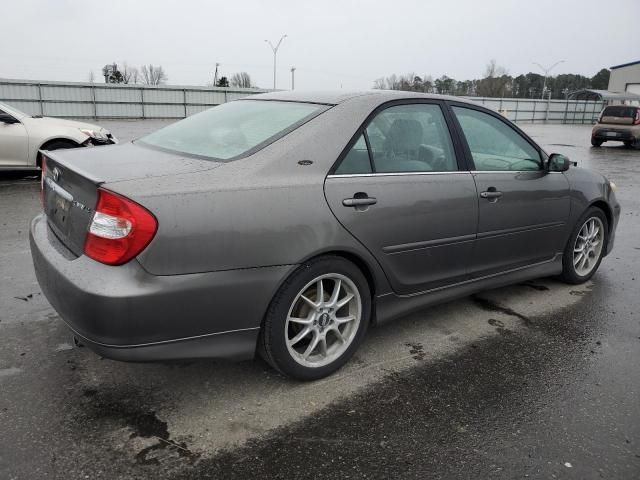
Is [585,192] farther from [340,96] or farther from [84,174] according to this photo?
[84,174]

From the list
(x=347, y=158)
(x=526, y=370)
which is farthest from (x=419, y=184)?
(x=526, y=370)

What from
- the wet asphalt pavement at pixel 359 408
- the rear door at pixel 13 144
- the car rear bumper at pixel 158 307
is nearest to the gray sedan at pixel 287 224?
the car rear bumper at pixel 158 307

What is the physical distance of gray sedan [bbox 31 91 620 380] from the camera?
Result: 2.34m

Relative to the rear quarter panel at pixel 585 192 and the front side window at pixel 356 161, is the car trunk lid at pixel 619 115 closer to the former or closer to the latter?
the rear quarter panel at pixel 585 192

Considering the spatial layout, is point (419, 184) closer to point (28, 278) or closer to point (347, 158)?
point (347, 158)

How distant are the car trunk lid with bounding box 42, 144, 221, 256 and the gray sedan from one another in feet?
0.05

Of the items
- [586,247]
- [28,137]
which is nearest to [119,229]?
[586,247]

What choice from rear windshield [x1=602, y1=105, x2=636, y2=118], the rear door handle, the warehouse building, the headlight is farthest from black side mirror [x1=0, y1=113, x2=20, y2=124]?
the warehouse building

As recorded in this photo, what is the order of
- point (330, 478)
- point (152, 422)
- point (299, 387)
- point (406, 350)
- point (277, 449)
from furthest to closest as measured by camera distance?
point (406, 350) < point (299, 387) < point (152, 422) < point (277, 449) < point (330, 478)

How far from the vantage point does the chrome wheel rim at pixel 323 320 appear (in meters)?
2.84

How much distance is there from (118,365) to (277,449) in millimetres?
1180

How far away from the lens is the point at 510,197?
3750 millimetres

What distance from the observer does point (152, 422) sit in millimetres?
2527

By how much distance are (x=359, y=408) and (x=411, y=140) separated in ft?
5.42
